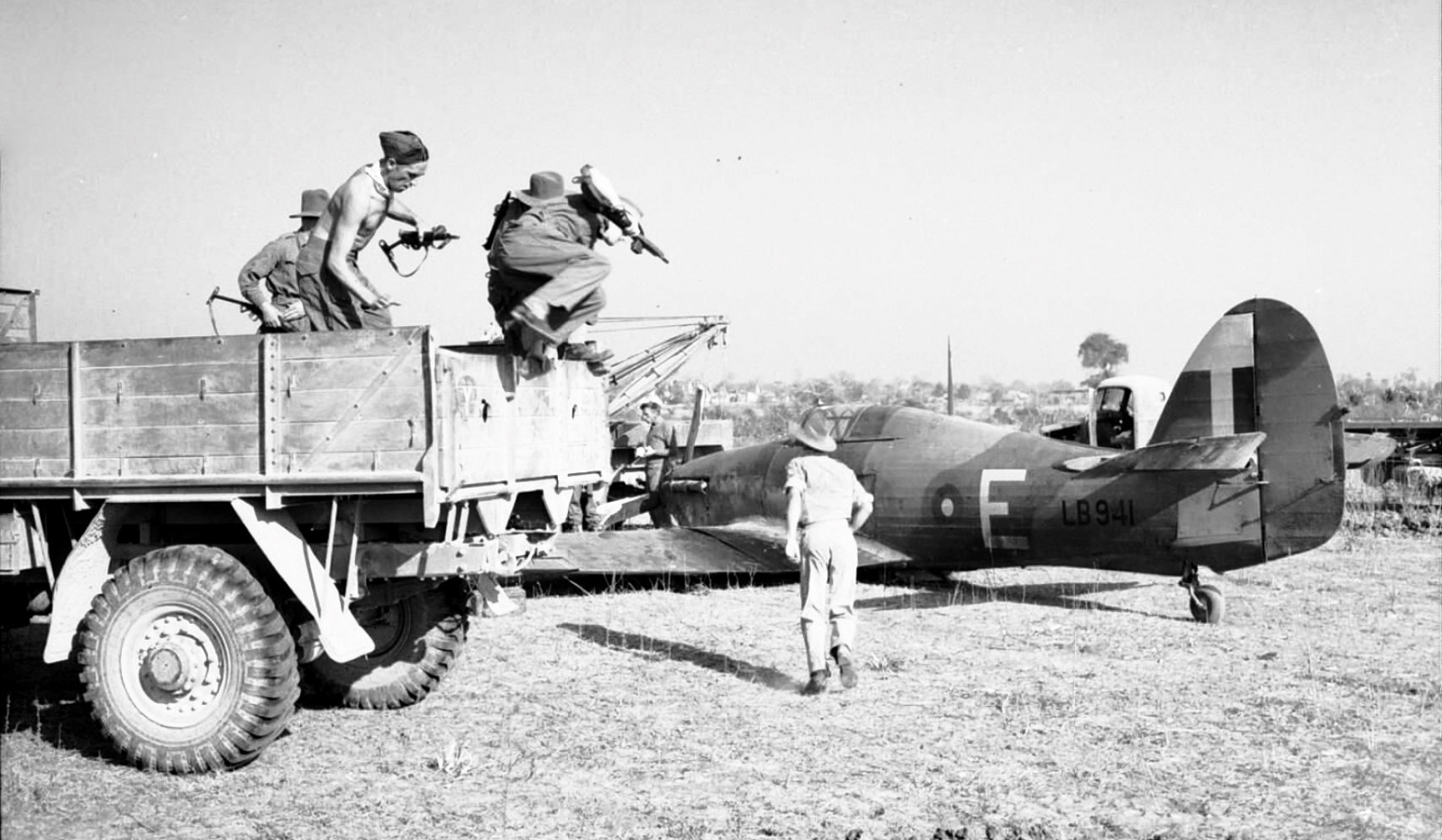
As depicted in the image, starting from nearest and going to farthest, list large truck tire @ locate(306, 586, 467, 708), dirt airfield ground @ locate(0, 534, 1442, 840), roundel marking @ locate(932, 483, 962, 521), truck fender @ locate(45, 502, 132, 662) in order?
dirt airfield ground @ locate(0, 534, 1442, 840) < truck fender @ locate(45, 502, 132, 662) < large truck tire @ locate(306, 586, 467, 708) < roundel marking @ locate(932, 483, 962, 521)

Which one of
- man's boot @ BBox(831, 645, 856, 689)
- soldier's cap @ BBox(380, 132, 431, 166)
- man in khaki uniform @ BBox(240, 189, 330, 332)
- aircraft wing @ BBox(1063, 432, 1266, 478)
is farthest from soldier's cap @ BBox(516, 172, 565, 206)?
aircraft wing @ BBox(1063, 432, 1266, 478)

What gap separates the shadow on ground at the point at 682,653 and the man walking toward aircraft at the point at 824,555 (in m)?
0.35

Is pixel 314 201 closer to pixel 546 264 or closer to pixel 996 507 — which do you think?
pixel 546 264

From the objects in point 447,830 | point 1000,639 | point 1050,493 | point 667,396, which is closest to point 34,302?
point 447,830

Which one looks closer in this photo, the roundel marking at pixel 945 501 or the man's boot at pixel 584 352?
the man's boot at pixel 584 352

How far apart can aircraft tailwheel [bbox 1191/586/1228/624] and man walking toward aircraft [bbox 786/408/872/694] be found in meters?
3.48

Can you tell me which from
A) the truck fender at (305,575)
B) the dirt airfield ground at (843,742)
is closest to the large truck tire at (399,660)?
the dirt airfield ground at (843,742)

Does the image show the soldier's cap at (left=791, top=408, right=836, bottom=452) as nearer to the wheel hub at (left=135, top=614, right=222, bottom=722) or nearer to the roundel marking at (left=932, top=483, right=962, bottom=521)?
the roundel marking at (left=932, top=483, right=962, bottom=521)

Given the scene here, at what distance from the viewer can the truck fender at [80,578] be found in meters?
6.45

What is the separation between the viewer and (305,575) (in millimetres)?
6395

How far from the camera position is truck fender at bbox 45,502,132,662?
645cm

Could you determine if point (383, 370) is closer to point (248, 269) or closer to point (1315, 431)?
point (248, 269)

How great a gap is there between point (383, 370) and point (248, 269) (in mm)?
2716

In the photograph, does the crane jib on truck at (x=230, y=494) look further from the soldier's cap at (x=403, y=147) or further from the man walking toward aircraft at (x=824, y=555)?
the man walking toward aircraft at (x=824, y=555)
